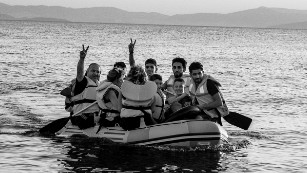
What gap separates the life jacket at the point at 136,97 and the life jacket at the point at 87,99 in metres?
1.07

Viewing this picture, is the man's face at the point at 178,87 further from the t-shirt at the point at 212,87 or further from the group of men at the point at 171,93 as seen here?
the t-shirt at the point at 212,87

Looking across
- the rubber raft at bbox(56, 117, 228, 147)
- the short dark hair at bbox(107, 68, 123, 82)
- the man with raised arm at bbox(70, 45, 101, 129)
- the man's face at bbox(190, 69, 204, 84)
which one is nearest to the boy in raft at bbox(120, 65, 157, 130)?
the rubber raft at bbox(56, 117, 228, 147)

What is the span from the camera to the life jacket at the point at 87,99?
1506 centimetres

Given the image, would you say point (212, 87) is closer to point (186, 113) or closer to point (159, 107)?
point (186, 113)

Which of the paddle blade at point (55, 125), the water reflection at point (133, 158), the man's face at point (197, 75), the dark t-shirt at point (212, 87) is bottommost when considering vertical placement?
the water reflection at point (133, 158)

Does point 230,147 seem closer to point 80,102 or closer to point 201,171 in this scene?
point 201,171

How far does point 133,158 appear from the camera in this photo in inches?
541

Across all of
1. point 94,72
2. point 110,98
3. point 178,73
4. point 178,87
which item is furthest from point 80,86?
point 178,73

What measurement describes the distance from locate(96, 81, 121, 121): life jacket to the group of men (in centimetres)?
36

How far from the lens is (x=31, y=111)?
2014 cm

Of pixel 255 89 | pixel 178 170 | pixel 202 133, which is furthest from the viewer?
pixel 255 89

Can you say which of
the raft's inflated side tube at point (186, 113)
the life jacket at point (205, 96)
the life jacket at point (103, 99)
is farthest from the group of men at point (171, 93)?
the life jacket at point (103, 99)

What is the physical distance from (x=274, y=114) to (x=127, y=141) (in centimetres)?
817

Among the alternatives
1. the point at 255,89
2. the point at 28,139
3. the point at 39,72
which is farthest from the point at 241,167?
the point at 39,72
